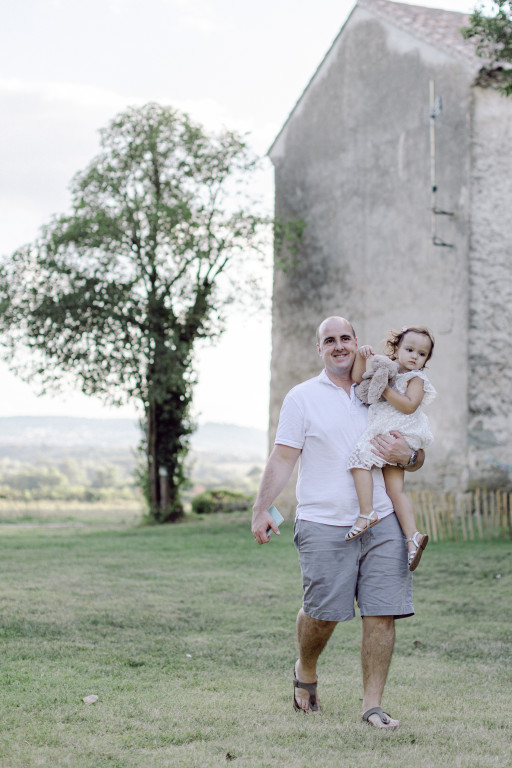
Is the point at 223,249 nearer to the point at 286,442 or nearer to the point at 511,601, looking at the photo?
the point at 511,601

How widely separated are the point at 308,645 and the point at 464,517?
10.3 m

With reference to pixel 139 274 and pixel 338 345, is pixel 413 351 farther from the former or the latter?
pixel 139 274

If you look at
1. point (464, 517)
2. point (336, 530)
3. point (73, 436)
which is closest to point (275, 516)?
point (336, 530)

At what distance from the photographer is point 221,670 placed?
585 cm

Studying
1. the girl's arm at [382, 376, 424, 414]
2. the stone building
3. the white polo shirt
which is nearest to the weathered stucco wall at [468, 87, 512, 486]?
the stone building

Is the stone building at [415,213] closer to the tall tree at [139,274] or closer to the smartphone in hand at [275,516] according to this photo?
the tall tree at [139,274]

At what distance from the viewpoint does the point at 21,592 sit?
27.4 feet

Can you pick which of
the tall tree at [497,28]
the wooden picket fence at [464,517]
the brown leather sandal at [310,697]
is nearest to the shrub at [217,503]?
the wooden picket fence at [464,517]

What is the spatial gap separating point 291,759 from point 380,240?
1458 cm

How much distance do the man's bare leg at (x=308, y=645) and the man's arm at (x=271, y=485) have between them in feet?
1.63

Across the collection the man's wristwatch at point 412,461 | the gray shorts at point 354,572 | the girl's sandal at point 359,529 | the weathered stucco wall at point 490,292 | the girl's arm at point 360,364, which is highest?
the weathered stucco wall at point 490,292

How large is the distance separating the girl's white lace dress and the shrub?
1967cm

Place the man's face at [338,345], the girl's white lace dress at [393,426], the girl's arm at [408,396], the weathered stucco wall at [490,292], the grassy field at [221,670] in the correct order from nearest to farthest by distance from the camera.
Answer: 1. the grassy field at [221,670]
2. the girl's white lace dress at [393,426]
3. the girl's arm at [408,396]
4. the man's face at [338,345]
5. the weathered stucco wall at [490,292]

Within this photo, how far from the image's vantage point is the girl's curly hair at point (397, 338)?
4.79 metres
